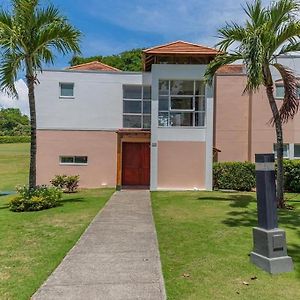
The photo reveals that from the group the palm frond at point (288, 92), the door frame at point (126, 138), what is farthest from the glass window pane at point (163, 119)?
the palm frond at point (288, 92)

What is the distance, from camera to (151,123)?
65.6 feet

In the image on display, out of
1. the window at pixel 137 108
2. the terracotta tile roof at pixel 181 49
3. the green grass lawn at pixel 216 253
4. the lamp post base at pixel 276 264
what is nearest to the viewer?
the green grass lawn at pixel 216 253

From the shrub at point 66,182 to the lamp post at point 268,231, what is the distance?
47.5 ft

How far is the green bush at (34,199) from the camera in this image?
13055mm

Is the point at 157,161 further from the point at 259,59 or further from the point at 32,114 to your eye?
the point at 259,59

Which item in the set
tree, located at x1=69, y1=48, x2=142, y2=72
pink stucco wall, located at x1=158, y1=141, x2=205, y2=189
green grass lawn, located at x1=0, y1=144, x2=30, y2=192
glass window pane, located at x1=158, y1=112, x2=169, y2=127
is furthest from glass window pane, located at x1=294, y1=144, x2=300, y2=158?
tree, located at x1=69, y1=48, x2=142, y2=72

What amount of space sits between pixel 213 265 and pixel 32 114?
31.0 ft

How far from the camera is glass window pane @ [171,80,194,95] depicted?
20500 mm

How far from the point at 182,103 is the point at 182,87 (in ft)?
2.78

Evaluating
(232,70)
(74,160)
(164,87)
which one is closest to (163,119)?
(164,87)

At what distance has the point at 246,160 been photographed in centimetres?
2289

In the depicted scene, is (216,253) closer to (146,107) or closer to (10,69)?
(10,69)

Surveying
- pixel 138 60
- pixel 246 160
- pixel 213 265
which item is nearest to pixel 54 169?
pixel 246 160

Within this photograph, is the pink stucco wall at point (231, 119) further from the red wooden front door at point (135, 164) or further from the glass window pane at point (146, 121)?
the red wooden front door at point (135, 164)
